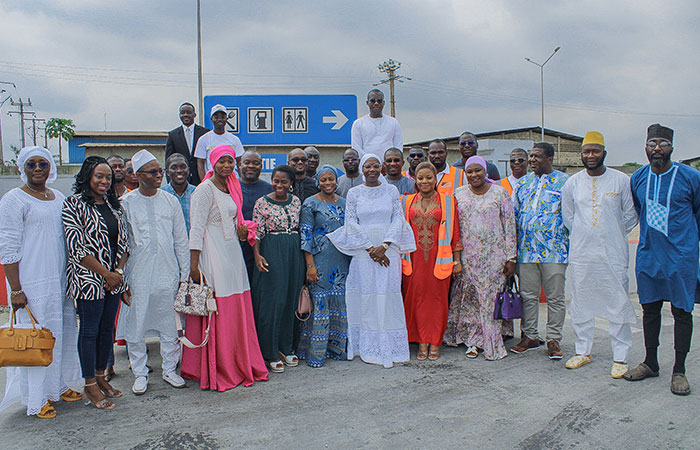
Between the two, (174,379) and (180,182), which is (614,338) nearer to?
(174,379)

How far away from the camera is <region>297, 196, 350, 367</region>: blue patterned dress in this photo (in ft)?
16.2

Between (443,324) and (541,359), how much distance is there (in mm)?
1010

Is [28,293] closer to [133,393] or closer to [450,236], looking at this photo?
[133,393]

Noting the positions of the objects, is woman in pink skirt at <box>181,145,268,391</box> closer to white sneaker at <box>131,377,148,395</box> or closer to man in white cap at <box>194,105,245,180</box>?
white sneaker at <box>131,377,148,395</box>

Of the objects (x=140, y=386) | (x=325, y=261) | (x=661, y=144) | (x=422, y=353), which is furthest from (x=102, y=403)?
(x=661, y=144)

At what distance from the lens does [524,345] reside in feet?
17.3

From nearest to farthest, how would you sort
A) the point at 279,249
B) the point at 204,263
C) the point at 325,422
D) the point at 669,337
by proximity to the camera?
the point at 325,422, the point at 204,263, the point at 279,249, the point at 669,337

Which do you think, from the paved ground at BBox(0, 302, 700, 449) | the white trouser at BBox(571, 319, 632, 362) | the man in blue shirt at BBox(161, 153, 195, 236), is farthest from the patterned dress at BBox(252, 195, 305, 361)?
the white trouser at BBox(571, 319, 632, 362)

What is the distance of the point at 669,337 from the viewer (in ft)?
Result: 18.9

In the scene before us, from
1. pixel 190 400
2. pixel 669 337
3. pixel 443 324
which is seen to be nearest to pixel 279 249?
pixel 190 400

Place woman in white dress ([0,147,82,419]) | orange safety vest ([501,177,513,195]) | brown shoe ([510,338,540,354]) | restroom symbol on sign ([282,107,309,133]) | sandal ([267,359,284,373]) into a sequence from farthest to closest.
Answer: restroom symbol on sign ([282,107,309,133])
orange safety vest ([501,177,513,195])
brown shoe ([510,338,540,354])
sandal ([267,359,284,373])
woman in white dress ([0,147,82,419])

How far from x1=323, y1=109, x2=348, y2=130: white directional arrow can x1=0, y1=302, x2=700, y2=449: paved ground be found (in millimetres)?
4586

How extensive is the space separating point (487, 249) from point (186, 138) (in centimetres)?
398

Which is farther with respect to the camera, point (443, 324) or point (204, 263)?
point (443, 324)
